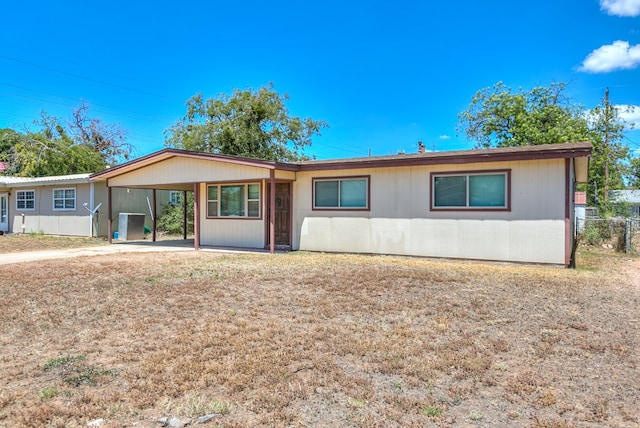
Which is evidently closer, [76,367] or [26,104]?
[76,367]

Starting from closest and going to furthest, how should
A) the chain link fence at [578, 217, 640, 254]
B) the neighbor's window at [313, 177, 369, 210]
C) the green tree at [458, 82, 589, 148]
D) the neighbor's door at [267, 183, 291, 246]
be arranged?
the neighbor's window at [313, 177, 369, 210], the chain link fence at [578, 217, 640, 254], the neighbor's door at [267, 183, 291, 246], the green tree at [458, 82, 589, 148]

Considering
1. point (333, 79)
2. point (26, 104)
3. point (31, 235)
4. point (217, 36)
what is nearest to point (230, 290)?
point (31, 235)

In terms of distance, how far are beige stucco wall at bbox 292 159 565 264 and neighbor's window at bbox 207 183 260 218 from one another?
5.30ft

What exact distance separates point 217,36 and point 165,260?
18.1m

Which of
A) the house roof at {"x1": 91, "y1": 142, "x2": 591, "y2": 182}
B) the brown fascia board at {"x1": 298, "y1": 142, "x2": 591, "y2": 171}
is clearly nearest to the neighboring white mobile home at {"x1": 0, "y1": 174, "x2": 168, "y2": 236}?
the house roof at {"x1": 91, "y1": 142, "x2": 591, "y2": 182}

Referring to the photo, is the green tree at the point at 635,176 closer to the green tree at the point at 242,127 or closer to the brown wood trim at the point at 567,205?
the green tree at the point at 242,127

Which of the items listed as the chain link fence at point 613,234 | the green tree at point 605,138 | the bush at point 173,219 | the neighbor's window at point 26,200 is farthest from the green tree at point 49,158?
the green tree at point 605,138

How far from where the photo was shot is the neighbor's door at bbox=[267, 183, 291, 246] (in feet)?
44.3

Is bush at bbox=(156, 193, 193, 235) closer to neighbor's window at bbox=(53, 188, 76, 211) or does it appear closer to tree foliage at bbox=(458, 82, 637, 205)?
neighbor's window at bbox=(53, 188, 76, 211)

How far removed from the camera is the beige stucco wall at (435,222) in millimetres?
9648

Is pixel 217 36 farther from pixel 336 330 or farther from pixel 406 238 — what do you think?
pixel 336 330

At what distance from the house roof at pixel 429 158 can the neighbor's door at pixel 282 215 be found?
1.22 m

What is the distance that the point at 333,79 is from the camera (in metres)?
34.7

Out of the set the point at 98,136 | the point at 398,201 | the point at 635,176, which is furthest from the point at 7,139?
the point at 635,176
